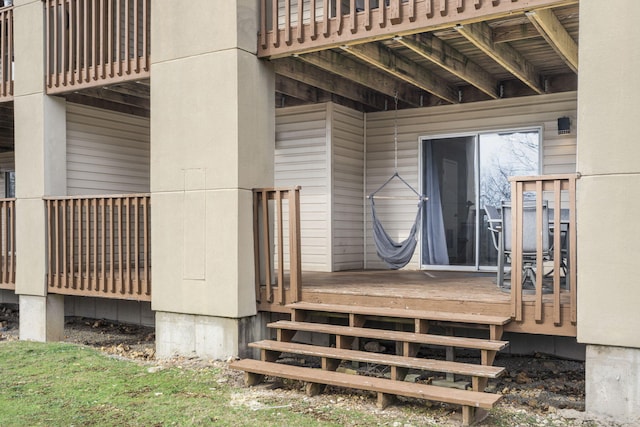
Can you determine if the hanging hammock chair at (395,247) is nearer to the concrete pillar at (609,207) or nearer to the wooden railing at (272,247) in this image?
the wooden railing at (272,247)

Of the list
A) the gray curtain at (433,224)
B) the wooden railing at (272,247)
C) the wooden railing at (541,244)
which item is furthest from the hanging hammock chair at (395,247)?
the wooden railing at (541,244)

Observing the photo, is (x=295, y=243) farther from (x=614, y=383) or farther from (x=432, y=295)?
(x=614, y=383)

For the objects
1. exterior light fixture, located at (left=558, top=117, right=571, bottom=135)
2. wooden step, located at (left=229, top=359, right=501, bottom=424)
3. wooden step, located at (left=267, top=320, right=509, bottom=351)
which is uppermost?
exterior light fixture, located at (left=558, top=117, right=571, bottom=135)

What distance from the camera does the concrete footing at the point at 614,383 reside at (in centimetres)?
391

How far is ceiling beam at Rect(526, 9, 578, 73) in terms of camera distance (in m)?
4.75

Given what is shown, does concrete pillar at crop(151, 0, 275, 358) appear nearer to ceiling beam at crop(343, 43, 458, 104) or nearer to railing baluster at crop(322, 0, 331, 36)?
railing baluster at crop(322, 0, 331, 36)

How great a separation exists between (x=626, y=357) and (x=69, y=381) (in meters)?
4.19

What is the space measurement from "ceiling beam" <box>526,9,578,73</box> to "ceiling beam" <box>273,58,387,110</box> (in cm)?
246

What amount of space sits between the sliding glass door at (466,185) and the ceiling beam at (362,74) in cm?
65

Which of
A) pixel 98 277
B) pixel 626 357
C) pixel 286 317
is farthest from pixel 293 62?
pixel 626 357

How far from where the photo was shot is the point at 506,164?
7.50m

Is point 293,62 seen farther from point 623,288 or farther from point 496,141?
point 623,288

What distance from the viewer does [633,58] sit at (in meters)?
3.95

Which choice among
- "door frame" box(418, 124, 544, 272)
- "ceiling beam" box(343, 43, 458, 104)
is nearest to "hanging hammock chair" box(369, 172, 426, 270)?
"door frame" box(418, 124, 544, 272)
